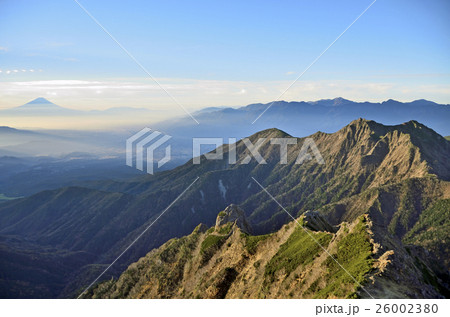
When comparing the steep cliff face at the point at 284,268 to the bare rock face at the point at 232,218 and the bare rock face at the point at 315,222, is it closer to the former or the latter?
the bare rock face at the point at 315,222

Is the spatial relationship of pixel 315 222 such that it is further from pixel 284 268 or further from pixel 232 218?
pixel 232 218

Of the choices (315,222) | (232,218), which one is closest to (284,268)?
(315,222)

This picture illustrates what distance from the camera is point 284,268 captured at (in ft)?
171

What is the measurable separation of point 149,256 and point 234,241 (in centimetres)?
4218

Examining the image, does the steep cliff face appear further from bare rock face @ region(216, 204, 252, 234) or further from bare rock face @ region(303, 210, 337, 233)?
bare rock face @ region(216, 204, 252, 234)

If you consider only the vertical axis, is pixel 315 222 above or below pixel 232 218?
above

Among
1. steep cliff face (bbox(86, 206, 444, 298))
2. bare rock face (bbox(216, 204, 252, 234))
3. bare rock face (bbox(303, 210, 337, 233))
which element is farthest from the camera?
bare rock face (bbox(216, 204, 252, 234))

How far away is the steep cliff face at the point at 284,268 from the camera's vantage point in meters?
38.1

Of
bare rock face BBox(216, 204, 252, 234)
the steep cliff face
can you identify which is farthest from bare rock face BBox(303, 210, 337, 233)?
bare rock face BBox(216, 204, 252, 234)

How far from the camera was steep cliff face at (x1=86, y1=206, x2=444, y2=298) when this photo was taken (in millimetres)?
38094

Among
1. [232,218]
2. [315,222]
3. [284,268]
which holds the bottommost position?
[232,218]

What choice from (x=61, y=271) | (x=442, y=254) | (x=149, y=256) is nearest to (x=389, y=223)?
(x=442, y=254)

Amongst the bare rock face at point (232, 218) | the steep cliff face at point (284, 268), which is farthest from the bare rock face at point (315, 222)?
the bare rock face at point (232, 218)

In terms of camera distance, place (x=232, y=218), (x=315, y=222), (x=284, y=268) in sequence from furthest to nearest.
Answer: (x=232, y=218), (x=315, y=222), (x=284, y=268)
